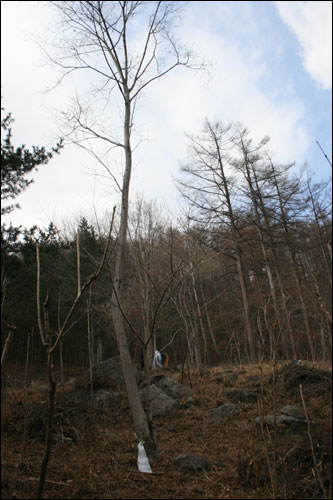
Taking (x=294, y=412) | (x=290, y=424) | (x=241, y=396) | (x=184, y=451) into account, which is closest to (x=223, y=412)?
(x=241, y=396)

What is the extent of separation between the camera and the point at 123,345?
172 inches

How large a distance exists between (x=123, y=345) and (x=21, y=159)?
20.0 ft

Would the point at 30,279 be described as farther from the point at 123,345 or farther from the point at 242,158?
the point at 242,158

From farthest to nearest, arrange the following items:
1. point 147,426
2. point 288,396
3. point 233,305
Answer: point 233,305
point 288,396
point 147,426

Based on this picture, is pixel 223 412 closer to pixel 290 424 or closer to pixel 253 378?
pixel 290 424

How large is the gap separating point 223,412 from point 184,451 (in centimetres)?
179

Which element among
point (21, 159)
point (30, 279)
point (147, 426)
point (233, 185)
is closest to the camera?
point (147, 426)

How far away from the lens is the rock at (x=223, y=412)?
5.92 metres

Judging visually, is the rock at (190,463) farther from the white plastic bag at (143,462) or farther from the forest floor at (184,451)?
the white plastic bag at (143,462)

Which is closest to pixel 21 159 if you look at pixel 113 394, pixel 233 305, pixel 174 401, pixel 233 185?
pixel 113 394

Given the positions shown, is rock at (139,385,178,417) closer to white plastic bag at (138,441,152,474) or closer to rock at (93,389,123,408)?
rock at (93,389,123,408)

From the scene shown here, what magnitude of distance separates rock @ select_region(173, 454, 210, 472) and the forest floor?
6 cm

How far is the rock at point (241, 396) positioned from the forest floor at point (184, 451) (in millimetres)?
223

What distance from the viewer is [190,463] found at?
3.69 m
